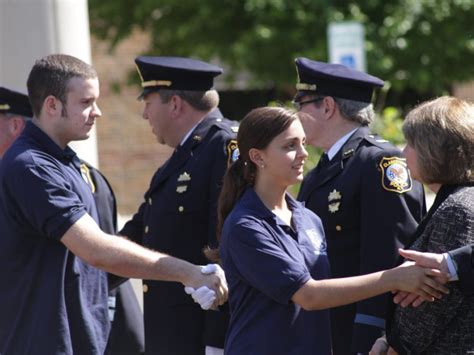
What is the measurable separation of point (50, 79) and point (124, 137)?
12627 millimetres

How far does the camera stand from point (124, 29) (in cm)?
1463

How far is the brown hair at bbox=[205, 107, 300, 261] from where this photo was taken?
12.8 ft

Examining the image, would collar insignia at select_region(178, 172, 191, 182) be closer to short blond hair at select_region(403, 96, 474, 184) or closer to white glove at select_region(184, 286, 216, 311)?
white glove at select_region(184, 286, 216, 311)

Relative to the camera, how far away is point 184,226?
16.6ft

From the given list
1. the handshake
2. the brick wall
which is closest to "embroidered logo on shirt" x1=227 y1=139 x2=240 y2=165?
the handshake

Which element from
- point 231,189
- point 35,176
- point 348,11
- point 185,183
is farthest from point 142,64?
point 348,11

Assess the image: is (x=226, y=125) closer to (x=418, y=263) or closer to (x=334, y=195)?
(x=334, y=195)

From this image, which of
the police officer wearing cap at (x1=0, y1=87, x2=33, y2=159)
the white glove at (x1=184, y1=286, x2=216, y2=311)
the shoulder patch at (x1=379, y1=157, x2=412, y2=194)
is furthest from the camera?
the police officer wearing cap at (x1=0, y1=87, x2=33, y2=159)

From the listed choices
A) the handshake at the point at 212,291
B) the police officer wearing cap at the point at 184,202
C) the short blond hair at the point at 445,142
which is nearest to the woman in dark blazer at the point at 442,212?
the short blond hair at the point at 445,142

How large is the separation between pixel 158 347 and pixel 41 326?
861mm

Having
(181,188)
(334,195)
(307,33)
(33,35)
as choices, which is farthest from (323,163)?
(307,33)

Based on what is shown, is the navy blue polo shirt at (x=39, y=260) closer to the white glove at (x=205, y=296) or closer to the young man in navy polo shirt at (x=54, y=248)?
the young man in navy polo shirt at (x=54, y=248)

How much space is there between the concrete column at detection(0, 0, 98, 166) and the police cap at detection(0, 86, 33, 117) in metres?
0.69

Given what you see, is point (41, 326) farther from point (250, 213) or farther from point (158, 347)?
point (250, 213)
